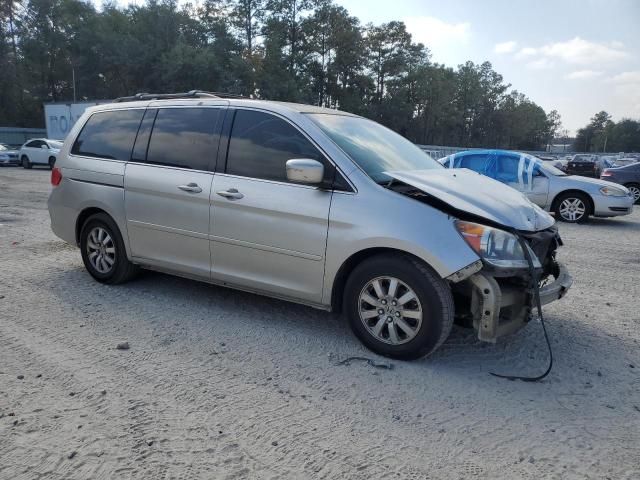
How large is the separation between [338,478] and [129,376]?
5.53 ft

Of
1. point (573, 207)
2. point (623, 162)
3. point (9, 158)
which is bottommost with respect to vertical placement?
point (9, 158)

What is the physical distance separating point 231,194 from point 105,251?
6.33 ft

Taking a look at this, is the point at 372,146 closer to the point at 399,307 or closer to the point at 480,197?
the point at 480,197

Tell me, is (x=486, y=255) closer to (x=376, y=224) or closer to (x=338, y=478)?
(x=376, y=224)

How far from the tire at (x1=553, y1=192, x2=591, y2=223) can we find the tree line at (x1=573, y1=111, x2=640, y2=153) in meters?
119

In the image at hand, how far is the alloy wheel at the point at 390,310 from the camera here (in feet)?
11.7

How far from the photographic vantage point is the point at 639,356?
395 centimetres

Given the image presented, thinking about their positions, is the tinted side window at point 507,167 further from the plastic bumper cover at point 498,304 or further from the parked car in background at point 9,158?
the parked car in background at point 9,158

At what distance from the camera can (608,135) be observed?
119 m

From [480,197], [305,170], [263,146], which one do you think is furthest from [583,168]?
[305,170]

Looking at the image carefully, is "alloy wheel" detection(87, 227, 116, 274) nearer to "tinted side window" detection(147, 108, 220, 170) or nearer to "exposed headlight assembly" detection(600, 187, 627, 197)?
"tinted side window" detection(147, 108, 220, 170)

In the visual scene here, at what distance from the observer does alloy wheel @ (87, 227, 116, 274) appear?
17.4 ft

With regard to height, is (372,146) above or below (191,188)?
above

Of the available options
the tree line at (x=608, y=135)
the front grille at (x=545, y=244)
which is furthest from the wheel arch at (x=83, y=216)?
the tree line at (x=608, y=135)
